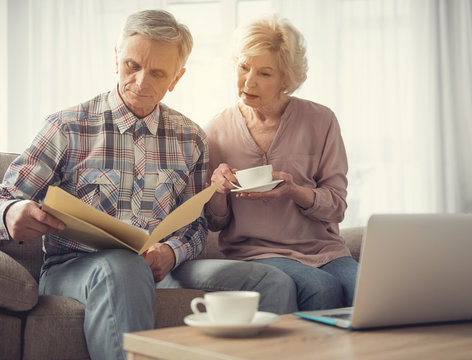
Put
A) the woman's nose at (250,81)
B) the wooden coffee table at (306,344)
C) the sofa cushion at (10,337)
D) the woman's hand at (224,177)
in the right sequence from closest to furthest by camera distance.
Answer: the wooden coffee table at (306,344)
the sofa cushion at (10,337)
the woman's hand at (224,177)
the woman's nose at (250,81)

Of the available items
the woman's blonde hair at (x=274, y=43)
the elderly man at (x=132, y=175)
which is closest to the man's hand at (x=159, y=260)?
the elderly man at (x=132, y=175)

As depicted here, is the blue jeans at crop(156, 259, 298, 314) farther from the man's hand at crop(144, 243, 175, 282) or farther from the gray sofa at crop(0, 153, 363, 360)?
the gray sofa at crop(0, 153, 363, 360)

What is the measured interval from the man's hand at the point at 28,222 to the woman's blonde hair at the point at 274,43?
3.03 ft

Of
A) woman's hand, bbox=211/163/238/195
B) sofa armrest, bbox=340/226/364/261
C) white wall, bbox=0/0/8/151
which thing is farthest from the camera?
white wall, bbox=0/0/8/151

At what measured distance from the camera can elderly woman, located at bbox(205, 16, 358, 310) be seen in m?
1.90

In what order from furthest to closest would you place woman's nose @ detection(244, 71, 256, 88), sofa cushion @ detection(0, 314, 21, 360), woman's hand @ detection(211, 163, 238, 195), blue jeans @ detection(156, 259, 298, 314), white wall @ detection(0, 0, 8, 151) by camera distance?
white wall @ detection(0, 0, 8, 151), woman's nose @ detection(244, 71, 256, 88), woman's hand @ detection(211, 163, 238, 195), blue jeans @ detection(156, 259, 298, 314), sofa cushion @ detection(0, 314, 21, 360)

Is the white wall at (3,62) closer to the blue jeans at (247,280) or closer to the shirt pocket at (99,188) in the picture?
the shirt pocket at (99,188)

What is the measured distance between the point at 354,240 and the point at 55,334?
1204 millimetres

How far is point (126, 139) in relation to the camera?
70.4 inches

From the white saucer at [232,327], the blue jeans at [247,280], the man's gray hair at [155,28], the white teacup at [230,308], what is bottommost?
the blue jeans at [247,280]

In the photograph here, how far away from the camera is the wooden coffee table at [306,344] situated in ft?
2.82

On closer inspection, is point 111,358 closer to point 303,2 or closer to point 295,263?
point 295,263

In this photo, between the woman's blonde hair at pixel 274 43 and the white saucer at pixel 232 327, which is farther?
the woman's blonde hair at pixel 274 43

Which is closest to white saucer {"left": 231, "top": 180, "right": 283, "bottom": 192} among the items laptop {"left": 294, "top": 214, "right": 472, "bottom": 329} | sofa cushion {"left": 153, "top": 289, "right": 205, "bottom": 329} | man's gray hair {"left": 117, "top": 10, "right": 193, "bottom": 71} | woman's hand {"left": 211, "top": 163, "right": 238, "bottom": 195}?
woman's hand {"left": 211, "top": 163, "right": 238, "bottom": 195}
